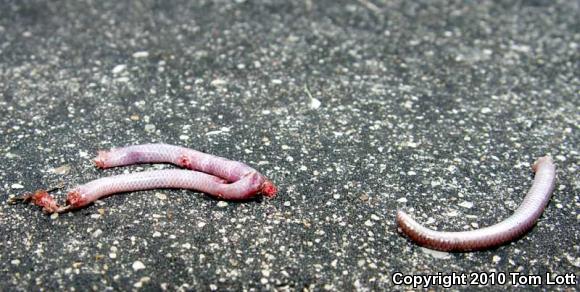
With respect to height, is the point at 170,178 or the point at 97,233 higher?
the point at 170,178

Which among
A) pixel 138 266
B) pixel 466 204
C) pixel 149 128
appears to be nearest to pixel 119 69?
pixel 149 128

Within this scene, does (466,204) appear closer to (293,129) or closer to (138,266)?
(293,129)

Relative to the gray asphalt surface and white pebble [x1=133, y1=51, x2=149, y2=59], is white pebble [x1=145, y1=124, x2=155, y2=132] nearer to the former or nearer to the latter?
the gray asphalt surface

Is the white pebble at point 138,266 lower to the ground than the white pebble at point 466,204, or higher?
lower

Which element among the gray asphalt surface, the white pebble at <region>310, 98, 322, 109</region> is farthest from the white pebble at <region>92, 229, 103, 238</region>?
the white pebble at <region>310, 98, 322, 109</region>

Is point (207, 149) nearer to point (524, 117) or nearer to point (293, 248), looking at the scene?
point (293, 248)

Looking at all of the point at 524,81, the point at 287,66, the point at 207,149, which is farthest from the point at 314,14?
the point at 207,149

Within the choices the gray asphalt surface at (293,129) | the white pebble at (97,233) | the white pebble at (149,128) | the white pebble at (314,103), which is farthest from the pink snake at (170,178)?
the white pebble at (314,103)

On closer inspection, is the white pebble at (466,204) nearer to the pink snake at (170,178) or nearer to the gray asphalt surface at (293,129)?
the gray asphalt surface at (293,129)

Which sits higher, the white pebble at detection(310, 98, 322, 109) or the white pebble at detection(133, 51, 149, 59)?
the white pebble at detection(310, 98, 322, 109)
